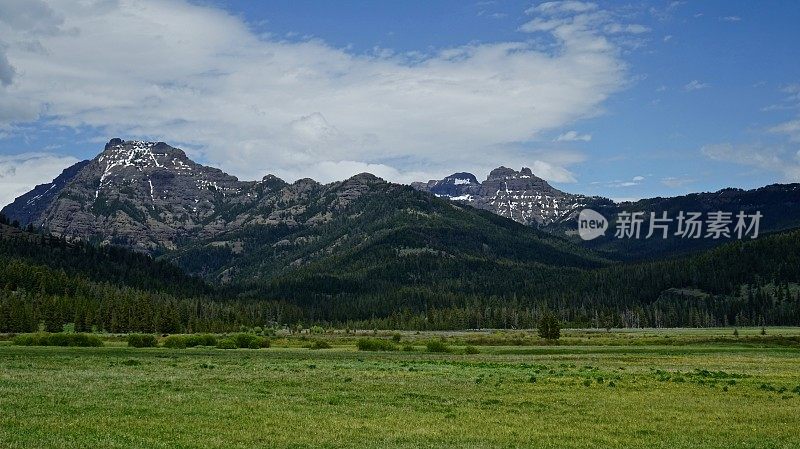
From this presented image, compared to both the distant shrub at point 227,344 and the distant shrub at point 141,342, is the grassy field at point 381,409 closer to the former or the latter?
the distant shrub at point 141,342

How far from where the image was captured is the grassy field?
26609 mm

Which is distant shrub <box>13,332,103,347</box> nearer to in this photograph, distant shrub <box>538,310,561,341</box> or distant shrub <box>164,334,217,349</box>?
distant shrub <box>164,334,217,349</box>

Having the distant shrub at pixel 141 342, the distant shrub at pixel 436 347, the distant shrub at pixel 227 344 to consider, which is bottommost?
the distant shrub at pixel 436 347

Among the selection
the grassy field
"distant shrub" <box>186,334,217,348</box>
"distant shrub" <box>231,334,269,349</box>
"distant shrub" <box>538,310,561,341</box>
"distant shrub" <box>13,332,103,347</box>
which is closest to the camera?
the grassy field

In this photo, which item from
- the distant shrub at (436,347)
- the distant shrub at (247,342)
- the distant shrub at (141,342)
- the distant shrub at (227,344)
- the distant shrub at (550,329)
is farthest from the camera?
the distant shrub at (550,329)

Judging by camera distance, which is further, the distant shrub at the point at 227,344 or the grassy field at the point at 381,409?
the distant shrub at the point at 227,344

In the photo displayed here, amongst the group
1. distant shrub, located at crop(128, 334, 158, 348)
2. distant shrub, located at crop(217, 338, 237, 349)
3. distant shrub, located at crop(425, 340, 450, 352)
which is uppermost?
distant shrub, located at crop(128, 334, 158, 348)

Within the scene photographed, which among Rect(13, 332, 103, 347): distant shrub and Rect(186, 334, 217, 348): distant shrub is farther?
Rect(186, 334, 217, 348): distant shrub

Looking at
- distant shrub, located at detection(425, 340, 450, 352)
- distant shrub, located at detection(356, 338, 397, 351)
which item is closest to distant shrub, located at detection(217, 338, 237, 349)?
distant shrub, located at detection(356, 338, 397, 351)

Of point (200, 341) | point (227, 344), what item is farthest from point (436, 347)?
point (200, 341)

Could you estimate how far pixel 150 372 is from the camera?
50.7m

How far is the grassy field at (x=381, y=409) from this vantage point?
1048 inches

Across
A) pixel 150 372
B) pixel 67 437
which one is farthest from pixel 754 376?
pixel 67 437

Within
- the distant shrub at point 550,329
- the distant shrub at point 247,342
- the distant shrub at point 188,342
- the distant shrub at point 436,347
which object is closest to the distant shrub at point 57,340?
the distant shrub at point 188,342
